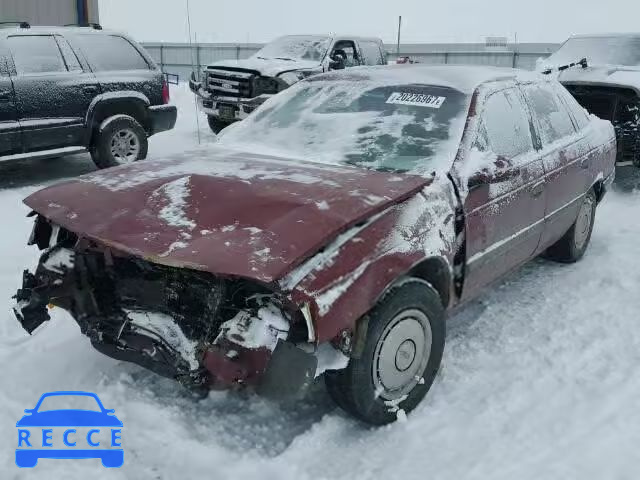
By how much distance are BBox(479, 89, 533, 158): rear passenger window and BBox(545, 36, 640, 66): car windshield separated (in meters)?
5.95

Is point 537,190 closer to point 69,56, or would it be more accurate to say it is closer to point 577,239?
point 577,239

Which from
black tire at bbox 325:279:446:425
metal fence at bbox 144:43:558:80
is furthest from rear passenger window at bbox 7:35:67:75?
metal fence at bbox 144:43:558:80

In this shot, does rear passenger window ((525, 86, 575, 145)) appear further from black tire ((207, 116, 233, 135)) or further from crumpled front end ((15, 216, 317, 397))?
black tire ((207, 116, 233, 135))

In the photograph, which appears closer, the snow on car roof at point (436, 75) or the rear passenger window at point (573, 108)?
the snow on car roof at point (436, 75)

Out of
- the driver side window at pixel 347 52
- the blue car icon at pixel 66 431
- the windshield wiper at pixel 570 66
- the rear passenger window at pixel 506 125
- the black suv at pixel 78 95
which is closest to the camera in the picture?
the blue car icon at pixel 66 431

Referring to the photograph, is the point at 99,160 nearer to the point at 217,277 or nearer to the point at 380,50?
the point at 217,277

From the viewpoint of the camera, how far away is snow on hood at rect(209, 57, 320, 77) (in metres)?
10.3

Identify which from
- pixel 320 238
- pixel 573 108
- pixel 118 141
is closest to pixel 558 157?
pixel 573 108

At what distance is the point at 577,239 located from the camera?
16.8ft

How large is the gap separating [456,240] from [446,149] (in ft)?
1.81

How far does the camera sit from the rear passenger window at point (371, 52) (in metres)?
12.5

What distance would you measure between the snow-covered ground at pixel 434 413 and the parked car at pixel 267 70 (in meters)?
6.58

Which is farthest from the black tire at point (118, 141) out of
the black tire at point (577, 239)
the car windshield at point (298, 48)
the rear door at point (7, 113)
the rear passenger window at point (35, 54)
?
the black tire at point (577, 239)

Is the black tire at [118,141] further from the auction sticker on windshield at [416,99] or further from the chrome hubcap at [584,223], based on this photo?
the chrome hubcap at [584,223]
